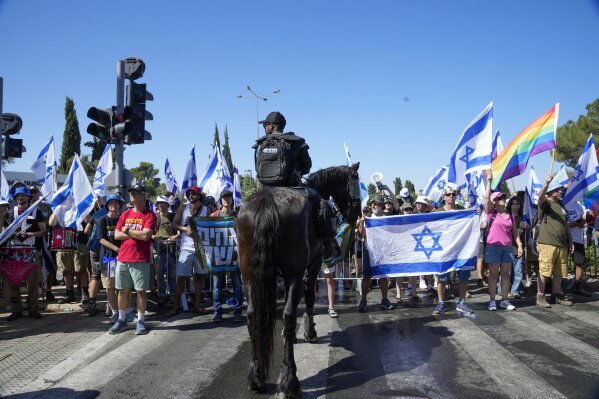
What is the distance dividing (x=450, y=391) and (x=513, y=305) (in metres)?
5.01

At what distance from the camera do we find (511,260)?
8500mm

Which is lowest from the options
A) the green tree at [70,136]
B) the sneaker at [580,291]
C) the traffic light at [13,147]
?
the sneaker at [580,291]

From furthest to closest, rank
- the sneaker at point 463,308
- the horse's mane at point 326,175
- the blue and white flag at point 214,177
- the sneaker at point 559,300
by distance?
the blue and white flag at point 214,177 < the sneaker at point 559,300 < the sneaker at point 463,308 < the horse's mane at point 326,175

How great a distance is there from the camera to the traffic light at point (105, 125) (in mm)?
8875

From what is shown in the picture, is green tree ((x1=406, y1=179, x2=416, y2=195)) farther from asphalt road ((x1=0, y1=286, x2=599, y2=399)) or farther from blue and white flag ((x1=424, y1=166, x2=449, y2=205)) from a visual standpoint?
asphalt road ((x1=0, y1=286, x2=599, y2=399))

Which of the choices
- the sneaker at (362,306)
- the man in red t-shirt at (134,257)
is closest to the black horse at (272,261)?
the man in red t-shirt at (134,257)

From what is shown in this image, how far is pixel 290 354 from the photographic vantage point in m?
4.52

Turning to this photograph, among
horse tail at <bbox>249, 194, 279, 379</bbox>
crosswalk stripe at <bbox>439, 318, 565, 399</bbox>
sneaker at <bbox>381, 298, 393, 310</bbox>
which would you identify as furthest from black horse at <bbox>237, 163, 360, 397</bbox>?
sneaker at <bbox>381, 298, 393, 310</bbox>

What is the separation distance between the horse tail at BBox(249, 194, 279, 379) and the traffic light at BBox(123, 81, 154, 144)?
5.57 m

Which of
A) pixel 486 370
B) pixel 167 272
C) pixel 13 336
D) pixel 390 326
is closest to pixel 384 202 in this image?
pixel 390 326

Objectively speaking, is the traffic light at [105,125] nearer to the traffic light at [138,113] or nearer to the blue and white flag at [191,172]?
the traffic light at [138,113]

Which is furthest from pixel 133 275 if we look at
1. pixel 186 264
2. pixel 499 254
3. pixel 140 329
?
pixel 499 254

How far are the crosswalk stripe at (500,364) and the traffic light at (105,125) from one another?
7021 millimetres

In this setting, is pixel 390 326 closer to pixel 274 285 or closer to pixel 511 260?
pixel 511 260
